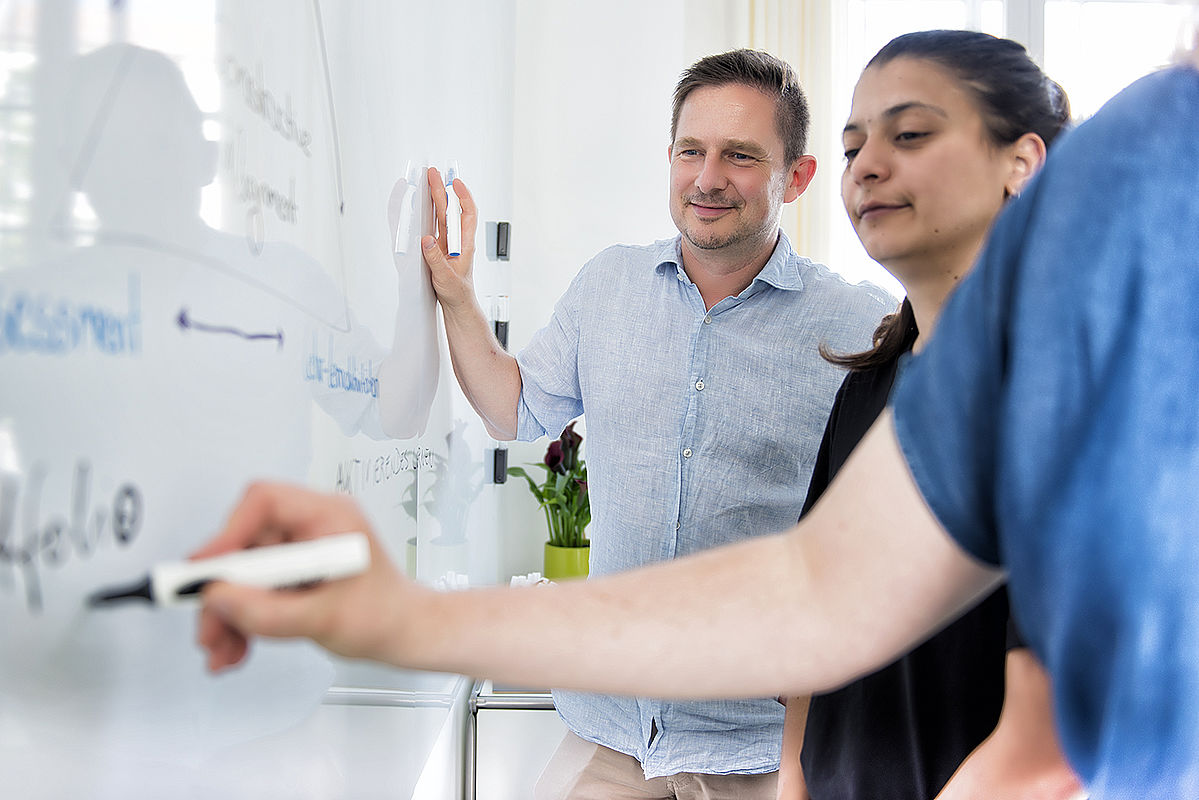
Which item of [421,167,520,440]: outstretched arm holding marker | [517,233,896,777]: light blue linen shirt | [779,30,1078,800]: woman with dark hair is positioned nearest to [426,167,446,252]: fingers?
[421,167,520,440]: outstretched arm holding marker

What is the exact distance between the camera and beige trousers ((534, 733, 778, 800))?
1.50 meters

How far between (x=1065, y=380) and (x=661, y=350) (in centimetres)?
112

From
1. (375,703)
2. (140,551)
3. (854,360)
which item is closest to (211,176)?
(140,551)

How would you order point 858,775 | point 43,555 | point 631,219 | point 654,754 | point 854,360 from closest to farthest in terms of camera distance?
point 43,555, point 858,775, point 854,360, point 654,754, point 631,219

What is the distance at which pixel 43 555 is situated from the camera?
451 millimetres

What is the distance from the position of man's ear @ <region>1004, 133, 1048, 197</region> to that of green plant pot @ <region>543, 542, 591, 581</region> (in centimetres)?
166

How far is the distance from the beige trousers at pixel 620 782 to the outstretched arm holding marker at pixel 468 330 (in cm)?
59

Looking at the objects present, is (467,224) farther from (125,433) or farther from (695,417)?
(125,433)

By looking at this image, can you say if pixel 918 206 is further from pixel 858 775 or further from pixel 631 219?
pixel 631 219

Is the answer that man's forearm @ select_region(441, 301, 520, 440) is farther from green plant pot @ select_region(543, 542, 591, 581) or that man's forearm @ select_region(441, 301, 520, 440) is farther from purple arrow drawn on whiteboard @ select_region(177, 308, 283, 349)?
green plant pot @ select_region(543, 542, 591, 581)

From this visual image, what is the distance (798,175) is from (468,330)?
0.69 m

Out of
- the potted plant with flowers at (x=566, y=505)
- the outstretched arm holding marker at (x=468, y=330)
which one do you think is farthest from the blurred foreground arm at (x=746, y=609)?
the potted plant with flowers at (x=566, y=505)

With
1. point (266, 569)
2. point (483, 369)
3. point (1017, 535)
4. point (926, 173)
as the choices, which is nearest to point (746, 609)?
point (1017, 535)

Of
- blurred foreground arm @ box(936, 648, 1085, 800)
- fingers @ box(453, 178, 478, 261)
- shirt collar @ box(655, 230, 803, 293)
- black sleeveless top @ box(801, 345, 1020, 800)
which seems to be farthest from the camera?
shirt collar @ box(655, 230, 803, 293)
